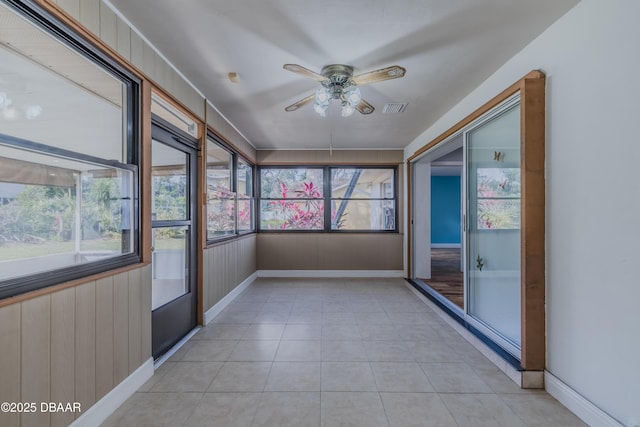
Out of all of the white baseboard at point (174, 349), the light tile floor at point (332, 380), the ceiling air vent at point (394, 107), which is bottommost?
the light tile floor at point (332, 380)

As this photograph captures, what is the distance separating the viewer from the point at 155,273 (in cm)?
265

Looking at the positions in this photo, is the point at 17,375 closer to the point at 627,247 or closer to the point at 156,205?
the point at 156,205

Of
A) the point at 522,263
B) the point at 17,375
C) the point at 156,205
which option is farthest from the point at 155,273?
the point at 522,263

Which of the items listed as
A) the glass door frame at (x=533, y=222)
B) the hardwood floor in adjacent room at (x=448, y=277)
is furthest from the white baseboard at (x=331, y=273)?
the glass door frame at (x=533, y=222)

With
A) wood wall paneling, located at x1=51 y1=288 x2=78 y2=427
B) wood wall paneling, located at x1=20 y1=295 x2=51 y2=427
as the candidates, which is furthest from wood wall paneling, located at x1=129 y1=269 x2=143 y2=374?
wood wall paneling, located at x1=20 y1=295 x2=51 y2=427

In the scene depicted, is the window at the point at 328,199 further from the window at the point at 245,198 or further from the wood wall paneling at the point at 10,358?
the wood wall paneling at the point at 10,358

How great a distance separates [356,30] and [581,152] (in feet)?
5.55

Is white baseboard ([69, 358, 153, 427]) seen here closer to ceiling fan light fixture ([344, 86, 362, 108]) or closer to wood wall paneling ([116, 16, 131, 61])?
wood wall paneling ([116, 16, 131, 61])

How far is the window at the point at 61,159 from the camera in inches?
55.1

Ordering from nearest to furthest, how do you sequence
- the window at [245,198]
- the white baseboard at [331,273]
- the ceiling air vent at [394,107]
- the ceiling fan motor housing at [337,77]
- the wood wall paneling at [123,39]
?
the wood wall paneling at [123,39]
the ceiling fan motor housing at [337,77]
the ceiling air vent at [394,107]
the window at [245,198]
the white baseboard at [331,273]

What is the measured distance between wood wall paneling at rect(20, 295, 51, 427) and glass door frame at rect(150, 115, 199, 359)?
0.99 m

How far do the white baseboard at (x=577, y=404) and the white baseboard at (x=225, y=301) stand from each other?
3257mm

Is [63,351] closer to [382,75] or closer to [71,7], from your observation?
[71,7]

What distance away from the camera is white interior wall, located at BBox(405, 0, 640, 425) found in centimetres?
159
